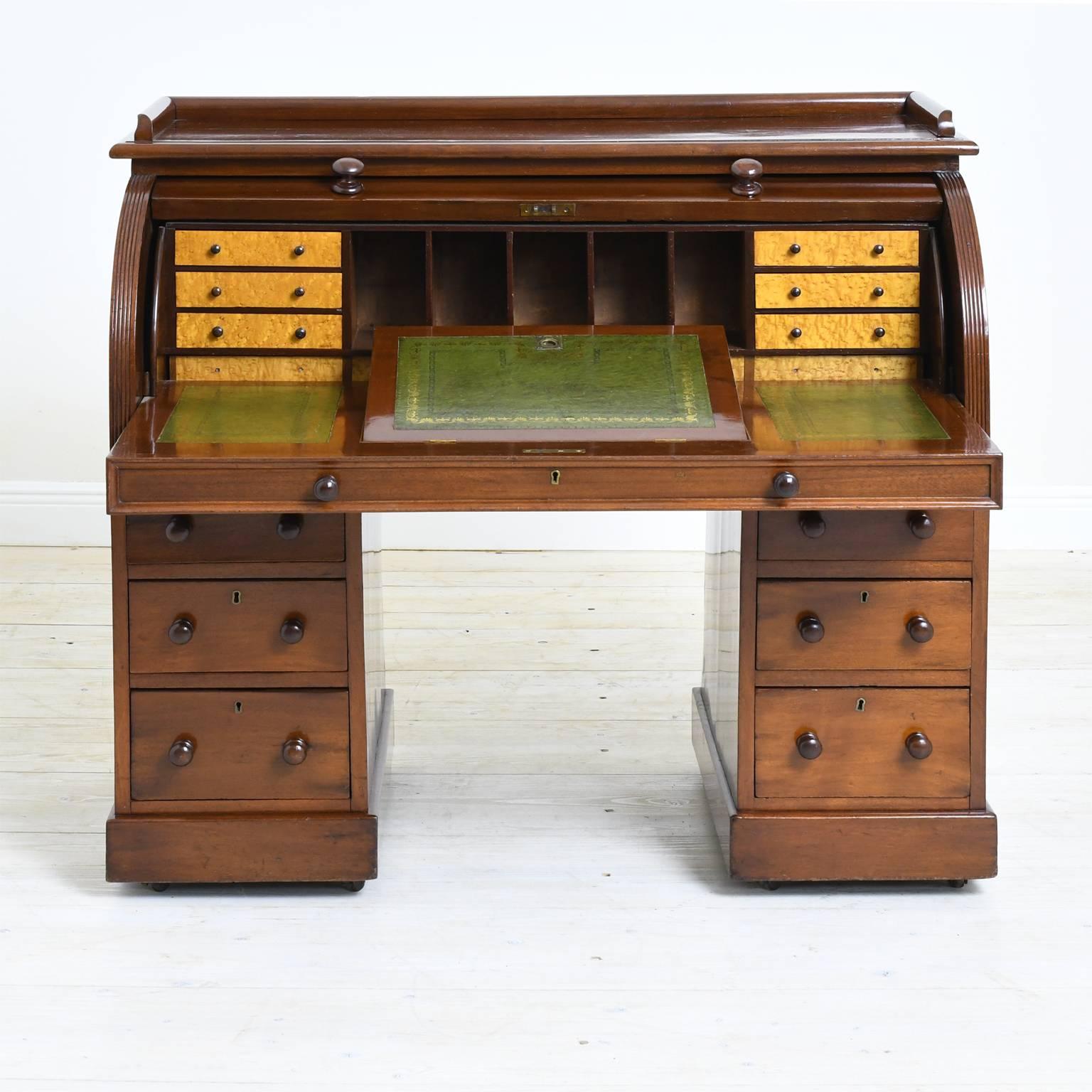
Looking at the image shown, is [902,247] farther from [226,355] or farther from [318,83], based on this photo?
[318,83]

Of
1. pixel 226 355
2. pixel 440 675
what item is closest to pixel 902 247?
pixel 226 355

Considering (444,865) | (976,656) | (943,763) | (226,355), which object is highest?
(226,355)

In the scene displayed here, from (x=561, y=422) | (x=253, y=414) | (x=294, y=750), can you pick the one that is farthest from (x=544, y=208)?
(x=294, y=750)

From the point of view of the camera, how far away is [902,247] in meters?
3.05

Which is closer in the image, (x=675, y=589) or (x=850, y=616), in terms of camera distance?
(x=850, y=616)

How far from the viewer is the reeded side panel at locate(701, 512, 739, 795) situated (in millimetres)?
3027

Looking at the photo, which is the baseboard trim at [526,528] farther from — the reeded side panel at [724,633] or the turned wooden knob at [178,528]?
the turned wooden knob at [178,528]

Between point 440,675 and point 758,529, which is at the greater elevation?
point 758,529

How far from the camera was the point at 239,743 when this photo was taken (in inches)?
116

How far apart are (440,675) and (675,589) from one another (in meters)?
0.93

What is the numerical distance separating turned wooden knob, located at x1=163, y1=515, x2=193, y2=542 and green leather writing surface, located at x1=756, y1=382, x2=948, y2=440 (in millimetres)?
1022

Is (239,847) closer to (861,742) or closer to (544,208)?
(861,742)

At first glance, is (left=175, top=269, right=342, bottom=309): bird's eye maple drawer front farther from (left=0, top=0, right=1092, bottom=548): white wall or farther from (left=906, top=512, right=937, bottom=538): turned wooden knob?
(left=0, top=0, right=1092, bottom=548): white wall

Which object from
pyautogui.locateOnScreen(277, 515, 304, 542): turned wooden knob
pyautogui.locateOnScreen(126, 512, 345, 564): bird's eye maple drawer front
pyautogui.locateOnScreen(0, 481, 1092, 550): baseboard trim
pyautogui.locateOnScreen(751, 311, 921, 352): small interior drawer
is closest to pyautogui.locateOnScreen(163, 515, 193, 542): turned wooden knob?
pyautogui.locateOnScreen(126, 512, 345, 564): bird's eye maple drawer front
